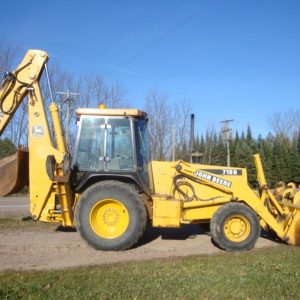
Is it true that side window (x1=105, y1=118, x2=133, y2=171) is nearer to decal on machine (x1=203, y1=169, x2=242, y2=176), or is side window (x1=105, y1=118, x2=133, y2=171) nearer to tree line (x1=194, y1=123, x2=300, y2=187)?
decal on machine (x1=203, y1=169, x2=242, y2=176)

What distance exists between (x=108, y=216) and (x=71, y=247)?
2.98 ft

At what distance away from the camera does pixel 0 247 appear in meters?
8.46

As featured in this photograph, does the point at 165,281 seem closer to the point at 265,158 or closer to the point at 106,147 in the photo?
the point at 106,147

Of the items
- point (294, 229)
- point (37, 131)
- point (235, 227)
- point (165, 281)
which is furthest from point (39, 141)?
point (294, 229)

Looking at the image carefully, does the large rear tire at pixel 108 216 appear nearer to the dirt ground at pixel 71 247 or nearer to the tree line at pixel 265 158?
the dirt ground at pixel 71 247

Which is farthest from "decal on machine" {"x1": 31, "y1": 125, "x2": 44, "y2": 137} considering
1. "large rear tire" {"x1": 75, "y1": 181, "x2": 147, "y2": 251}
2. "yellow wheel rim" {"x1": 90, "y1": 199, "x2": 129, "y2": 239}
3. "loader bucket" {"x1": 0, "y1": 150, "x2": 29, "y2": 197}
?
"yellow wheel rim" {"x1": 90, "y1": 199, "x2": 129, "y2": 239}

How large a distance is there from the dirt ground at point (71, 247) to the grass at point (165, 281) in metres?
0.71

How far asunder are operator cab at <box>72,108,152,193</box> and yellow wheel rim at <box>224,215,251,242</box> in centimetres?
175

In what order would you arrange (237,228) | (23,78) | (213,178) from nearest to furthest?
(237,228) < (23,78) < (213,178)

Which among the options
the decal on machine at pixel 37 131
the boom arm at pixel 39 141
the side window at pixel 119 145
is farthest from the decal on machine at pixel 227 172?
the decal on machine at pixel 37 131

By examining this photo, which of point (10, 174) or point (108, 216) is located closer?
point (108, 216)

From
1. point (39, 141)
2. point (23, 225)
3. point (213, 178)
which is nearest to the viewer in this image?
point (39, 141)

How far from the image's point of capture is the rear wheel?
8805 mm

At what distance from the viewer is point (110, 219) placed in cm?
861
